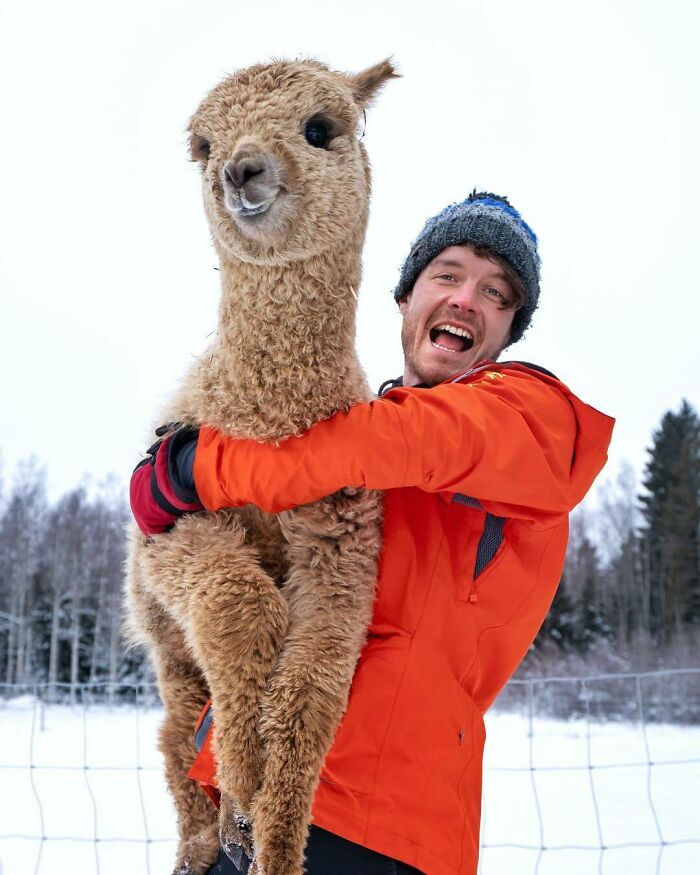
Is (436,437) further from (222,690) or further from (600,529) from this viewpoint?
(600,529)

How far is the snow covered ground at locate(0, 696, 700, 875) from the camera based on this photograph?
6051mm

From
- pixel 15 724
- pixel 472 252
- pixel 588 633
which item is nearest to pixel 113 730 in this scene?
pixel 15 724

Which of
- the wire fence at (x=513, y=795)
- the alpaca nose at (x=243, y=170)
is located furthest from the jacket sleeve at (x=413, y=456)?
the wire fence at (x=513, y=795)

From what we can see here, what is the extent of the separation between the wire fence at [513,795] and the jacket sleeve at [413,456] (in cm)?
177

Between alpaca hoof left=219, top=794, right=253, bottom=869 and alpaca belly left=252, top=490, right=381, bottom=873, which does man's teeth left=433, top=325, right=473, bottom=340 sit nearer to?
alpaca belly left=252, top=490, right=381, bottom=873

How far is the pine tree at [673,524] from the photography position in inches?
1120

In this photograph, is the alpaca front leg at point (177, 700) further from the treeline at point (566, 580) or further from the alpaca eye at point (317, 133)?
the treeline at point (566, 580)

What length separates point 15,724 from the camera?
1583 cm

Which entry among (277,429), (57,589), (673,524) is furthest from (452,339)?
(673,524)

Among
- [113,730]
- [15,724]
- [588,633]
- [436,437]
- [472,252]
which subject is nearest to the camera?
[436,437]

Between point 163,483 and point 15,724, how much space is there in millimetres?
16689

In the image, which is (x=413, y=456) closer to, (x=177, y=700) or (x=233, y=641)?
(x=233, y=641)

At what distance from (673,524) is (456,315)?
30.1 m

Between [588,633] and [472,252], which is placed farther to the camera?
[588,633]
